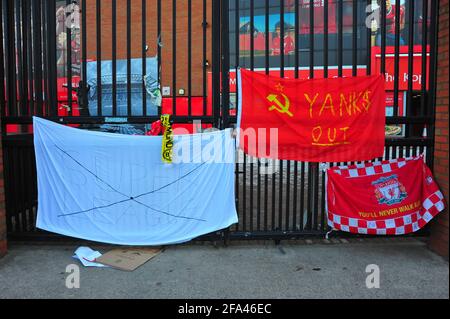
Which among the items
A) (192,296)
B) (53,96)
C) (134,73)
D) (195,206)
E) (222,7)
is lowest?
(192,296)

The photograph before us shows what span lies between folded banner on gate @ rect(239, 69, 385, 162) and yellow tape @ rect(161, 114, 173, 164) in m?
0.78

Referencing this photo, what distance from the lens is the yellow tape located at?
13.8ft

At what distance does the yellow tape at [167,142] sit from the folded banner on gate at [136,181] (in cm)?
8

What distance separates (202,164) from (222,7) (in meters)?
1.78

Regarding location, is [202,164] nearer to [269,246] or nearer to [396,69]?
[269,246]

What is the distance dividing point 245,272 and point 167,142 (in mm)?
1601

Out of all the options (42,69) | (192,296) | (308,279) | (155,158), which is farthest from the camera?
(42,69)

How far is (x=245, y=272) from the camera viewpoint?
375 centimetres

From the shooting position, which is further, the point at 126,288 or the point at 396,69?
the point at 396,69

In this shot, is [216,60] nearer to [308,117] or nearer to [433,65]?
[308,117]

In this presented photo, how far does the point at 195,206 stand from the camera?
4328 millimetres

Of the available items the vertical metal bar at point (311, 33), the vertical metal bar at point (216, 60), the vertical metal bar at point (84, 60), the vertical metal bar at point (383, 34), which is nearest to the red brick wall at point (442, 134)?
the vertical metal bar at point (383, 34)

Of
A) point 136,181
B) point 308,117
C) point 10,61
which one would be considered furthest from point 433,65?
point 10,61

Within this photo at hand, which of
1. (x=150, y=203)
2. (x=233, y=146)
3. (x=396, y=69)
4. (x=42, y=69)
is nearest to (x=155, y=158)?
(x=150, y=203)
